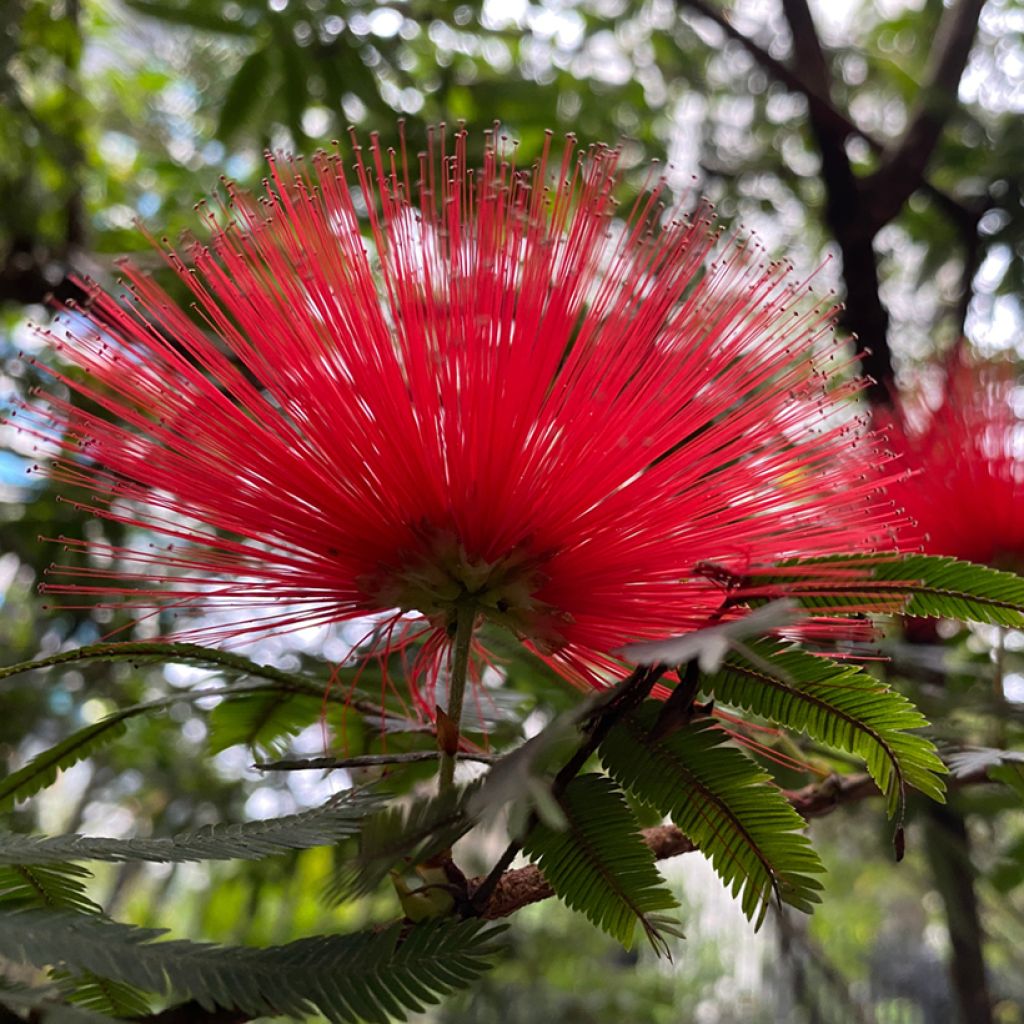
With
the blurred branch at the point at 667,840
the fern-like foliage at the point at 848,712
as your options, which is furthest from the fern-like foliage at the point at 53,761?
the fern-like foliage at the point at 848,712

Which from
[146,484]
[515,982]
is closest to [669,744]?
[146,484]

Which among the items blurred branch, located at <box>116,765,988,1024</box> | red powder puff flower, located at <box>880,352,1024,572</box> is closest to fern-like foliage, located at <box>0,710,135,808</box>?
blurred branch, located at <box>116,765,988,1024</box>

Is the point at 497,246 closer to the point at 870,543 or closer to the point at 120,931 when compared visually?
the point at 870,543

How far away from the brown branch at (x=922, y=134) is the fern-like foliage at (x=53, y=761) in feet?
8.43

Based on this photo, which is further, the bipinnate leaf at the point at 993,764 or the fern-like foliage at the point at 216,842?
the bipinnate leaf at the point at 993,764

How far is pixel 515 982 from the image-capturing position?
138 inches

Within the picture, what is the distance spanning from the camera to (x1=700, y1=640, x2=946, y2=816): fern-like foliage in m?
0.96

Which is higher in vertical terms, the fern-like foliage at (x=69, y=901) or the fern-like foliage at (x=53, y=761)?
the fern-like foliage at (x=53, y=761)

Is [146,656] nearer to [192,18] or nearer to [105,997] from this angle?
[105,997]

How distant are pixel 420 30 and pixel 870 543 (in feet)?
7.51

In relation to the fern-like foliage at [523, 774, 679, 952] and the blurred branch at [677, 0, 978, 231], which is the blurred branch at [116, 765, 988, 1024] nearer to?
the fern-like foliage at [523, 774, 679, 952]

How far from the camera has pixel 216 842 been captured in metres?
0.93

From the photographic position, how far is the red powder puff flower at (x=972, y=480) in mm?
1934

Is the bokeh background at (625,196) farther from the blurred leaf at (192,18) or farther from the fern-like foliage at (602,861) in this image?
the fern-like foliage at (602,861)
